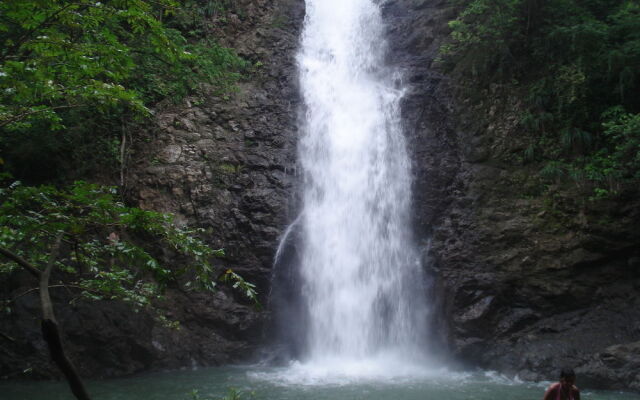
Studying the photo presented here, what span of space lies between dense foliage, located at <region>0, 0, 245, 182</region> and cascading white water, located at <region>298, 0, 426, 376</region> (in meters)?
3.46

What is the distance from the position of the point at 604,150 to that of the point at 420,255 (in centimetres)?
498

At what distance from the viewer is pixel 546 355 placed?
31.2 feet

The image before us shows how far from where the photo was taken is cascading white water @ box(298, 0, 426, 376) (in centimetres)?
1141

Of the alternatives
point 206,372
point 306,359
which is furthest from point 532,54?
point 206,372

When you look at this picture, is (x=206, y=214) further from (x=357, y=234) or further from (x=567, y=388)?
(x=567, y=388)

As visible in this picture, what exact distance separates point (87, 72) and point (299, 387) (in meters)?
6.73

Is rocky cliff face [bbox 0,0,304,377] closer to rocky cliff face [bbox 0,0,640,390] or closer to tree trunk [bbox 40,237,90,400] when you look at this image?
rocky cliff face [bbox 0,0,640,390]

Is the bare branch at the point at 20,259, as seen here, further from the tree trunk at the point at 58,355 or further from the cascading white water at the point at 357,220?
the cascading white water at the point at 357,220

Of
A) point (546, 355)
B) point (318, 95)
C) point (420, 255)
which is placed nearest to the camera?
point (546, 355)

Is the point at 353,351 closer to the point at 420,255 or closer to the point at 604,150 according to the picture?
the point at 420,255

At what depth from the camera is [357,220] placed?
41.6ft

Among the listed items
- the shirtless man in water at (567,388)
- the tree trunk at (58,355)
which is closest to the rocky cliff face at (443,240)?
the shirtless man in water at (567,388)

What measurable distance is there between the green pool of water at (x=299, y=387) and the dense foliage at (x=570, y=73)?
468 centimetres

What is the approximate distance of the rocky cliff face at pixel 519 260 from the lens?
376 inches
